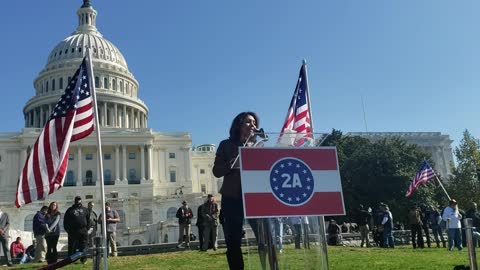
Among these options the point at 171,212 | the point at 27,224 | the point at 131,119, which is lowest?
the point at 27,224

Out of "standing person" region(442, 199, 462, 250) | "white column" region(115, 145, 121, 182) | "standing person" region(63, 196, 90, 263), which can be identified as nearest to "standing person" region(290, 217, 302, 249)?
"standing person" region(63, 196, 90, 263)

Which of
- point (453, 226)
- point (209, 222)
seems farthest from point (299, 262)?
point (453, 226)

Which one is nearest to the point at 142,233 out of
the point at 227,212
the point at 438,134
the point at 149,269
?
the point at 149,269

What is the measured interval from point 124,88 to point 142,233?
59884 mm

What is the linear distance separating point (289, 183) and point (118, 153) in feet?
295

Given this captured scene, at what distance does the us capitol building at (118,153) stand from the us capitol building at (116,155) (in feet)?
0.40

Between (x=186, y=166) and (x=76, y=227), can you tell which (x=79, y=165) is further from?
(x=76, y=227)

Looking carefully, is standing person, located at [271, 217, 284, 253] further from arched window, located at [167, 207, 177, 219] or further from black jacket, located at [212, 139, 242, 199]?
arched window, located at [167, 207, 177, 219]

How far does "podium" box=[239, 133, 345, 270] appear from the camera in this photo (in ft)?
17.7

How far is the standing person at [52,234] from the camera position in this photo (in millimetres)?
17092

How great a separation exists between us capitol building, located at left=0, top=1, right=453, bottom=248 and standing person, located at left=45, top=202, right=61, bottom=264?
48.8 meters

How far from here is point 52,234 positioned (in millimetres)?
17328

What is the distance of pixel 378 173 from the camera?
179ft

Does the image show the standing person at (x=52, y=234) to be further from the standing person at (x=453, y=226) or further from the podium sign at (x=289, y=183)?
the podium sign at (x=289, y=183)
